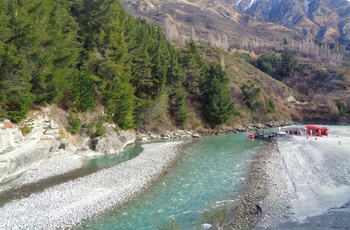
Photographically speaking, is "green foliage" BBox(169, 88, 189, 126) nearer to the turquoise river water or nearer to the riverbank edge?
the turquoise river water

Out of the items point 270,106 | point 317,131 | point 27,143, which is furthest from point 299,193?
point 270,106

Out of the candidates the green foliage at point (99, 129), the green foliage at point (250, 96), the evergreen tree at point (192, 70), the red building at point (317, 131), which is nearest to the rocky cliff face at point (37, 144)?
the green foliage at point (99, 129)

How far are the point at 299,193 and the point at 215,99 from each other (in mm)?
34196

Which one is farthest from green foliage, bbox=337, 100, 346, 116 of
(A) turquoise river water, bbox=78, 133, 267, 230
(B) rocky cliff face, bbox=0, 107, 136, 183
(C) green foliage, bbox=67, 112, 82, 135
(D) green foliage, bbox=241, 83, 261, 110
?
(C) green foliage, bbox=67, 112, 82, 135

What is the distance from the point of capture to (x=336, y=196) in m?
15.0

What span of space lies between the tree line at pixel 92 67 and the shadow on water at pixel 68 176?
591cm

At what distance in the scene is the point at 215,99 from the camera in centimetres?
4925

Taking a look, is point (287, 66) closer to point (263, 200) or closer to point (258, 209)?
point (263, 200)

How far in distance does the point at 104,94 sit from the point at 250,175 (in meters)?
19.0

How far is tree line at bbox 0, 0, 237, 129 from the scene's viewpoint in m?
19.5

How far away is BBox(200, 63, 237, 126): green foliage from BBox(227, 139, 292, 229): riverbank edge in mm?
26293

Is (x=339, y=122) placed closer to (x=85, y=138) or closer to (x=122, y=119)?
(x=122, y=119)

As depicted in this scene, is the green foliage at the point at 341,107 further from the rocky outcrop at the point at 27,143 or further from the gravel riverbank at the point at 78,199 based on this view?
the rocky outcrop at the point at 27,143

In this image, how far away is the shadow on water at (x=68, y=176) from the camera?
50.8ft
